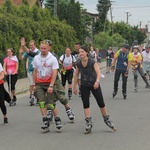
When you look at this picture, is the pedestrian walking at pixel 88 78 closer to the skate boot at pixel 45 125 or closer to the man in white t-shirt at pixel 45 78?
the man in white t-shirt at pixel 45 78

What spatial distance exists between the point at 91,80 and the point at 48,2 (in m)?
60.3

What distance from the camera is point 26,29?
85.4ft

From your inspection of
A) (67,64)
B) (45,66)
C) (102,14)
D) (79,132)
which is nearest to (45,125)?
(79,132)

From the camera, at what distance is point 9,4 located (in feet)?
91.0

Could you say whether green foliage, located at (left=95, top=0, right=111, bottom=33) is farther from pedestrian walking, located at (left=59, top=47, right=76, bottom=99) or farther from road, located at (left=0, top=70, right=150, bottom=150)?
road, located at (left=0, top=70, right=150, bottom=150)

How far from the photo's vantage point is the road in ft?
26.3

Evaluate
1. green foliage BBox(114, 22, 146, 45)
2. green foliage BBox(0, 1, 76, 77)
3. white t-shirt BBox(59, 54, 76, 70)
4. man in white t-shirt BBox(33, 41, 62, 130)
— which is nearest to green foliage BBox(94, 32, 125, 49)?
green foliage BBox(114, 22, 146, 45)

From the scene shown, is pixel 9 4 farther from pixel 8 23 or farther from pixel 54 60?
pixel 54 60

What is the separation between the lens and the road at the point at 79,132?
8.02 metres

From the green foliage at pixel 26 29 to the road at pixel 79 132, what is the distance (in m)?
10.1

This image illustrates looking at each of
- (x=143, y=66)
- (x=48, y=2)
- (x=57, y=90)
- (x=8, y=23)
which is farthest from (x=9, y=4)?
(x=48, y=2)

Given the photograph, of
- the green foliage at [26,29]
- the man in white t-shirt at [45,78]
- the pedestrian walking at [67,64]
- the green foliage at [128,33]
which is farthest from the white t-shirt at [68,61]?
the green foliage at [128,33]

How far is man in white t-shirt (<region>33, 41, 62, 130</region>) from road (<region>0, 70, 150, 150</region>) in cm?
47

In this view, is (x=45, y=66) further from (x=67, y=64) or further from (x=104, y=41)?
(x=104, y=41)
